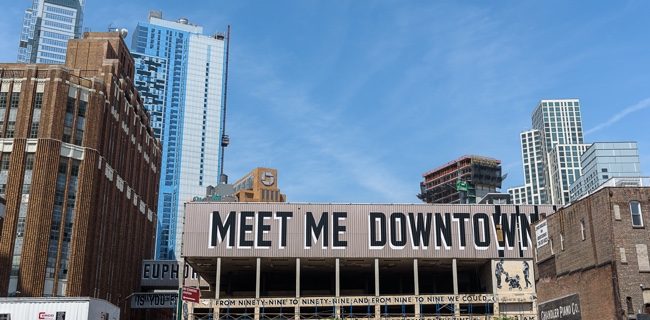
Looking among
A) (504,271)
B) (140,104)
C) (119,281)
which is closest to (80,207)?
(119,281)

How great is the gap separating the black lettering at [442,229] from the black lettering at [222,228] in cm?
2299

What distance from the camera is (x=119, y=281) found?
88.5 metres

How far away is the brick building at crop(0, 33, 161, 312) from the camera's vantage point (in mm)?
70812

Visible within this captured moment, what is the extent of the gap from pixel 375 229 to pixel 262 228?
41.7ft

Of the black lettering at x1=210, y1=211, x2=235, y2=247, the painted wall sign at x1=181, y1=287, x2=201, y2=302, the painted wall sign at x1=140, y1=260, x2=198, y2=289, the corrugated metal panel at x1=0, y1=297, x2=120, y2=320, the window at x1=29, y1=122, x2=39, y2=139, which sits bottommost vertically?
the painted wall sign at x1=181, y1=287, x2=201, y2=302

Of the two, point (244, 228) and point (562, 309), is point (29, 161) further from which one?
point (562, 309)

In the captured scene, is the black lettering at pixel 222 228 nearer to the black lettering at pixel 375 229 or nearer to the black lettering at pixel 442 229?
the black lettering at pixel 375 229

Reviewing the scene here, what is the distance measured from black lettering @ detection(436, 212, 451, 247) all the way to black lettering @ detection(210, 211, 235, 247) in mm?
22986

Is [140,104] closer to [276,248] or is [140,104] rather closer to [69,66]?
[69,66]

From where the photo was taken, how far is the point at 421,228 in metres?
76.2

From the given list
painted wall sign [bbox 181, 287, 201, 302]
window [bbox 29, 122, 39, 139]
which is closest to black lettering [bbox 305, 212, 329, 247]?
window [bbox 29, 122, 39, 139]

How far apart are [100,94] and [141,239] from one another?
1130 inches

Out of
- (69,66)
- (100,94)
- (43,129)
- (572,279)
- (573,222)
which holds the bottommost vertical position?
(572,279)

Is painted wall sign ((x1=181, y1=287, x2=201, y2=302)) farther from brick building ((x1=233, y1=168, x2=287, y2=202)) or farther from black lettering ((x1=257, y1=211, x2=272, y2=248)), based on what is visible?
brick building ((x1=233, y1=168, x2=287, y2=202))
